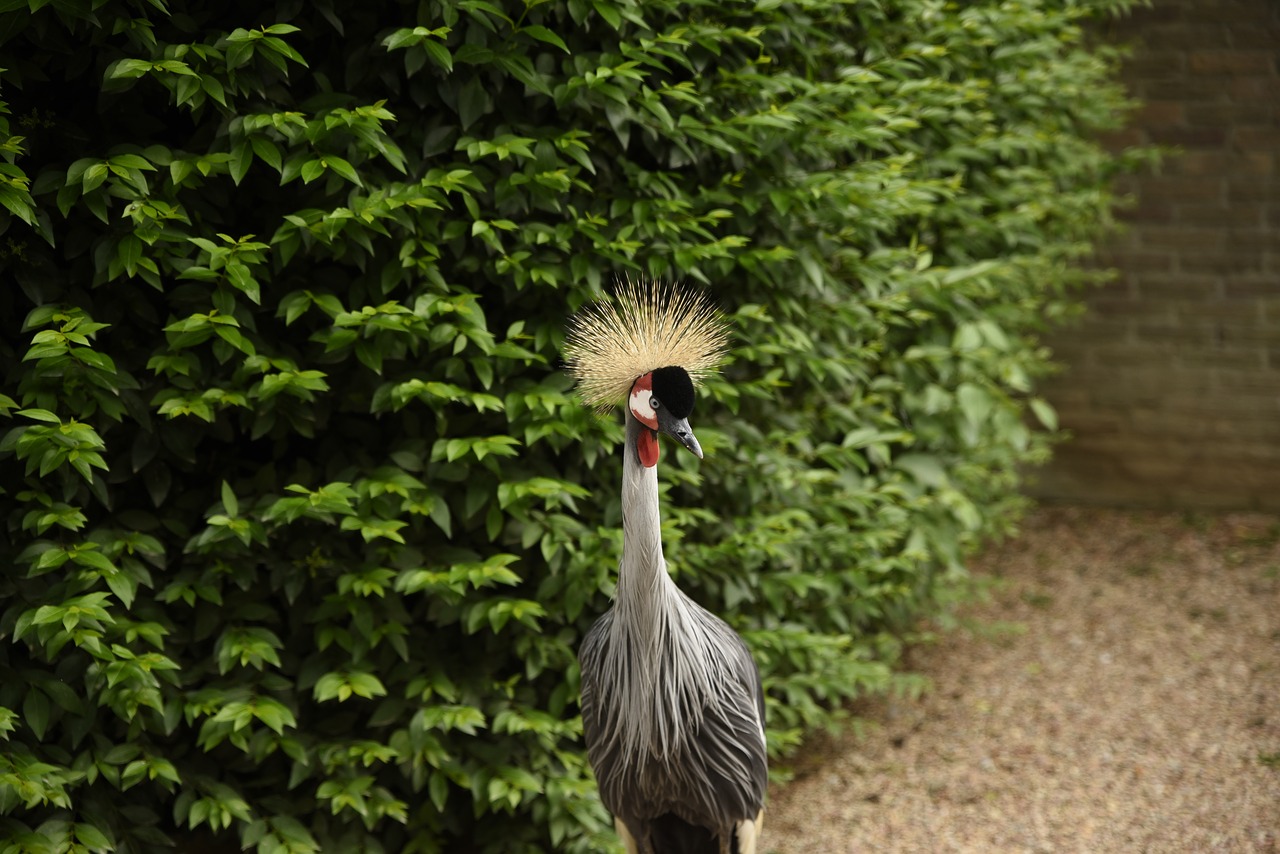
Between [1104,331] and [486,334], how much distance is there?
13.9 feet

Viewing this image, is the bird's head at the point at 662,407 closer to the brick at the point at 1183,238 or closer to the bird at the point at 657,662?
the bird at the point at 657,662

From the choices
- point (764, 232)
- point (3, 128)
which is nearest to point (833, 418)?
point (764, 232)

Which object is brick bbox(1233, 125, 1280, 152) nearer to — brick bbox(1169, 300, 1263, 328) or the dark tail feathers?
brick bbox(1169, 300, 1263, 328)

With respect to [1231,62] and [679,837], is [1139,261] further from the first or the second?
[679,837]

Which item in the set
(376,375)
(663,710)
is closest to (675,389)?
(663,710)

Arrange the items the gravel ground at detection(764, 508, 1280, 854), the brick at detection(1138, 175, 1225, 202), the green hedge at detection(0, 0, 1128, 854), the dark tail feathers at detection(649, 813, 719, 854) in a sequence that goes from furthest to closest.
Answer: the brick at detection(1138, 175, 1225, 202), the gravel ground at detection(764, 508, 1280, 854), the dark tail feathers at detection(649, 813, 719, 854), the green hedge at detection(0, 0, 1128, 854)

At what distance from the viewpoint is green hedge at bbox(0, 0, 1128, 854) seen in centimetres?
262

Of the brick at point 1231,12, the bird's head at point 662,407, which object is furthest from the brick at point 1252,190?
the bird's head at point 662,407

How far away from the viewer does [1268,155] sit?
550 cm

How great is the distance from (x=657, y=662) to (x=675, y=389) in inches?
26.5

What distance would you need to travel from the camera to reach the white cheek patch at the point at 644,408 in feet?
7.79

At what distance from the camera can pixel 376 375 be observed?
295cm

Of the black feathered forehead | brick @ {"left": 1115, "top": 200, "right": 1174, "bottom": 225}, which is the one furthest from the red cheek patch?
brick @ {"left": 1115, "top": 200, "right": 1174, "bottom": 225}

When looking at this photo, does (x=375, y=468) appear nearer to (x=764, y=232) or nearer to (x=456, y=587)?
(x=456, y=587)
